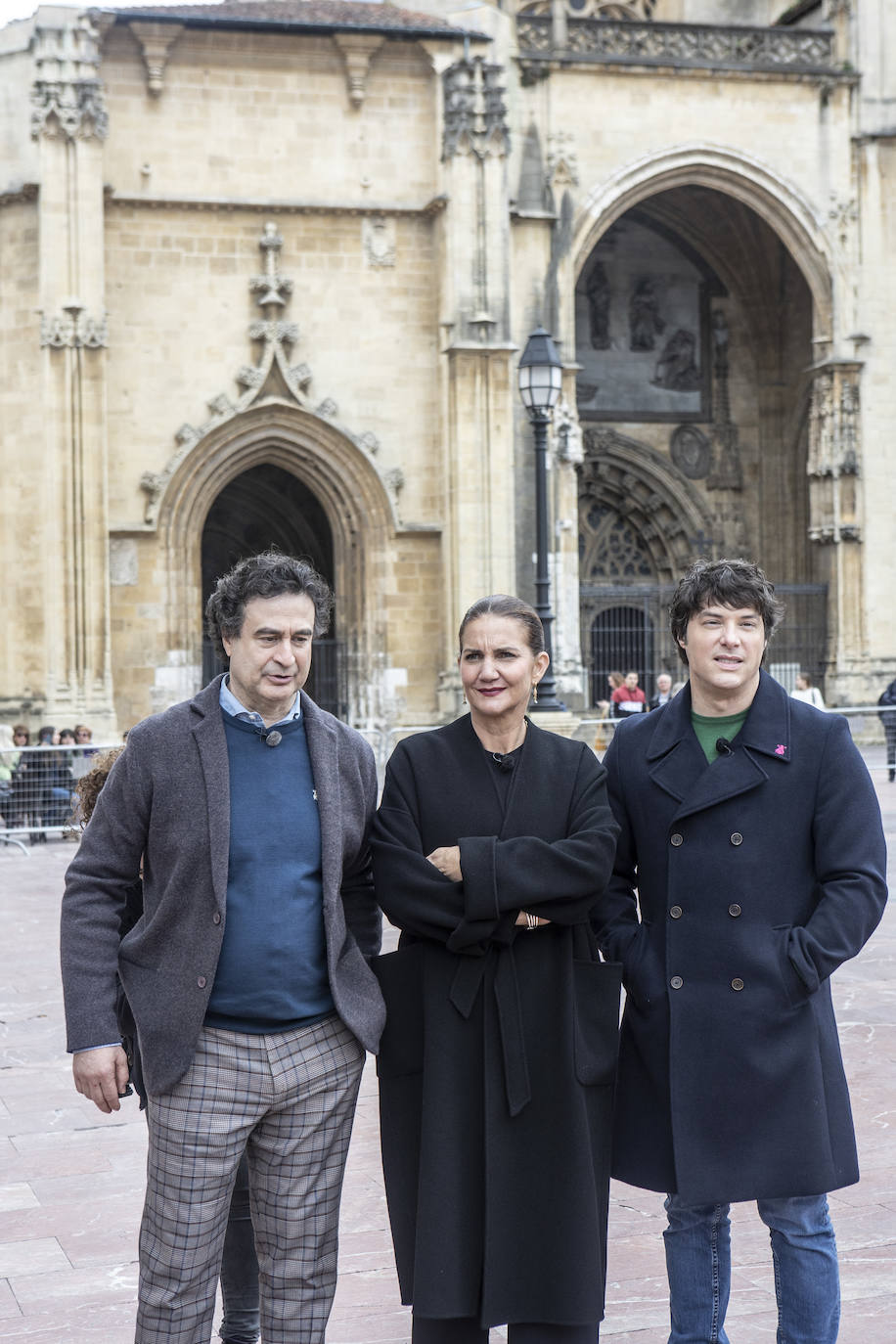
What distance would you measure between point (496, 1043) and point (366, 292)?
61.4 ft

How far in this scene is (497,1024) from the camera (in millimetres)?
3158

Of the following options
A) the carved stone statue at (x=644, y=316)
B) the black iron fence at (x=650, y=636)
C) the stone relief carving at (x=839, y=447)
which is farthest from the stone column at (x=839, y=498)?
the carved stone statue at (x=644, y=316)

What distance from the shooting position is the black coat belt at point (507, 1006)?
10.3ft

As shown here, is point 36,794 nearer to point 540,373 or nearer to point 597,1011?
point 540,373

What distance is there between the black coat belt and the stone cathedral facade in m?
16.3

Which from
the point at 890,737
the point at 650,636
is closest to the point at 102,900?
the point at 890,737

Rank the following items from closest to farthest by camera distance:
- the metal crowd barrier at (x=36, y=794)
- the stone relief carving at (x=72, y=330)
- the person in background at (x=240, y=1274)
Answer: the person in background at (x=240, y=1274), the metal crowd barrier at (x=36, y=794), the stone relief carving at (x=72, y=330)

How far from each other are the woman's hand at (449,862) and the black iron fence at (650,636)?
67.4 feet

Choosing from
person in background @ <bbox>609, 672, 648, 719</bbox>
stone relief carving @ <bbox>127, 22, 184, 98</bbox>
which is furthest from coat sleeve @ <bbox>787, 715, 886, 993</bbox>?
stone relief carving @ <bbox>127, 22, 184, 98</bbox>

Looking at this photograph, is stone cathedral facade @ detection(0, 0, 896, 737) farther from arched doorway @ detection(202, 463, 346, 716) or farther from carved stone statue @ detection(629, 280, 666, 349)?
carved stone statue @ detection(629, 280, 666, 349)

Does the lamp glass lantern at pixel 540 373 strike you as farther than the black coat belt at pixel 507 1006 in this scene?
Yes

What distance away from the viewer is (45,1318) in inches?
155

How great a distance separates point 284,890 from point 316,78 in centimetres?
1931

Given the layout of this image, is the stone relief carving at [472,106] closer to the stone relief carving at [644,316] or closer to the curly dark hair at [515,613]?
the stone relief carving at [644,316]
